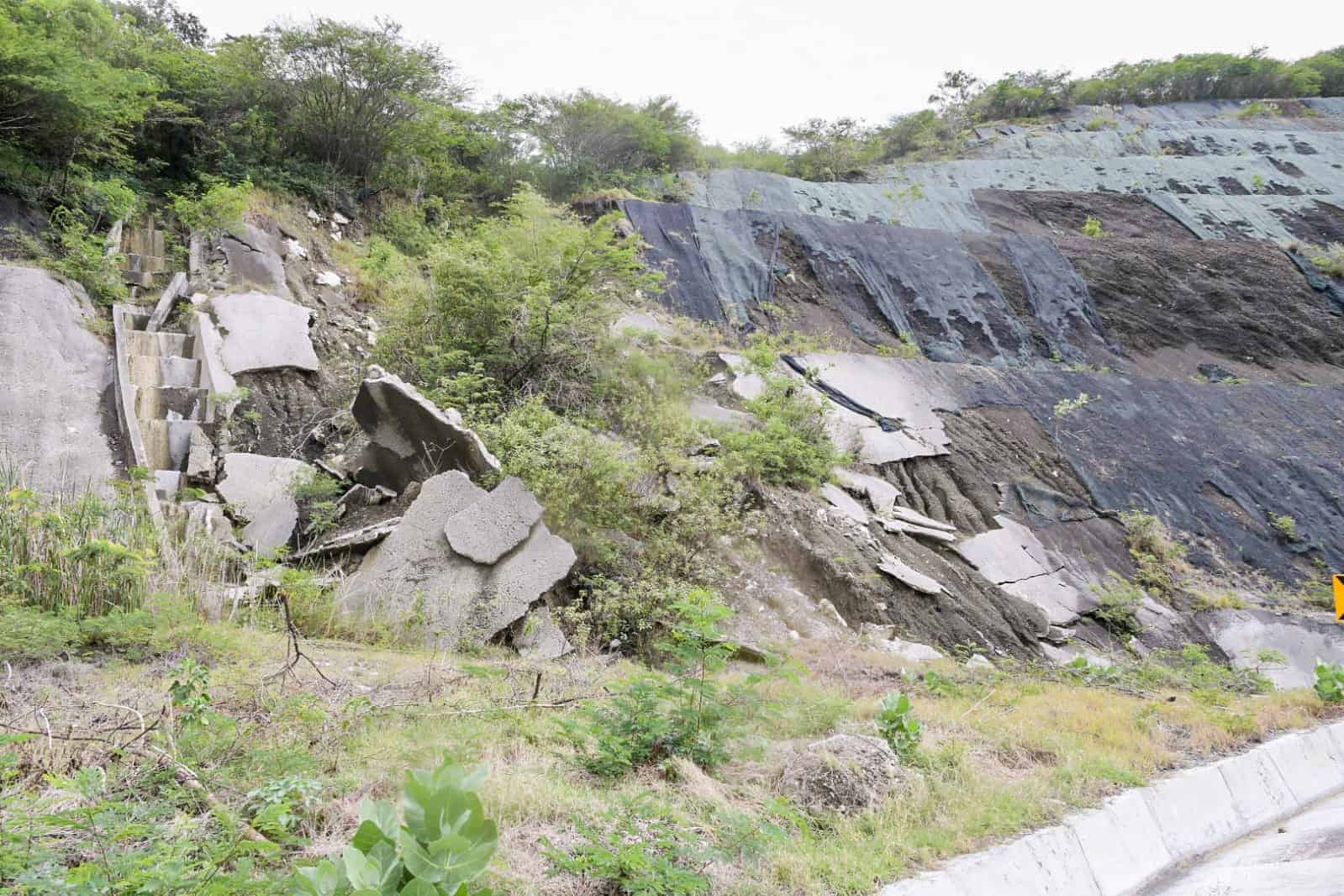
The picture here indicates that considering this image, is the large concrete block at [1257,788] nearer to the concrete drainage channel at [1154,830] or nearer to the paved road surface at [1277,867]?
the concrete drainage channel at [1154,830]

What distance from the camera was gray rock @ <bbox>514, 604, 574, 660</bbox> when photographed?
20.9 feet

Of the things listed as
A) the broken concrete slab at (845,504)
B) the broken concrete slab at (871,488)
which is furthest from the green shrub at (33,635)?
the broken concrete slab at (871,488)

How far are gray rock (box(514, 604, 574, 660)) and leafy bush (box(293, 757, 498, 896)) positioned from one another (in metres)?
4.33

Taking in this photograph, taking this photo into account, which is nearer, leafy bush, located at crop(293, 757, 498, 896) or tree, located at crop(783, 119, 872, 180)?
leafy bush, located at crop(293, 757, 498, 896)

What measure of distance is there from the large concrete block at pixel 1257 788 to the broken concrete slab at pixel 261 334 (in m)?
10.7

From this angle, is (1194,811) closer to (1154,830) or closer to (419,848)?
(1154,830)

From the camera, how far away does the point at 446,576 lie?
6648 millimetres

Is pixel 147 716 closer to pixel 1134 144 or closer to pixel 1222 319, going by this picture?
pixel 1222 319

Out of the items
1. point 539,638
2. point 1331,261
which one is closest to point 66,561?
point 539,638

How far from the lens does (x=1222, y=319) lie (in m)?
20.2

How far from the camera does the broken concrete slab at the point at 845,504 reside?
34.6ft

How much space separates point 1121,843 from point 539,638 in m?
4.47

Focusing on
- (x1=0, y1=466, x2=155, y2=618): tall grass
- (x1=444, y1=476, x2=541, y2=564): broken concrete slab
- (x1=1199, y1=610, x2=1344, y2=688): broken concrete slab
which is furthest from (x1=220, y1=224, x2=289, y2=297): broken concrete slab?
(x1=1199, y1=610, x2=1344, y2=688): broken concrete slab

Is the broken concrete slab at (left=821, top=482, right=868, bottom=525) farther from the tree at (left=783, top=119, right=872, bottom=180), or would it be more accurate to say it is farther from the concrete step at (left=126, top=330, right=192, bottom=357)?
the tree at (left=783, top=119, right=872, bottom=180)
